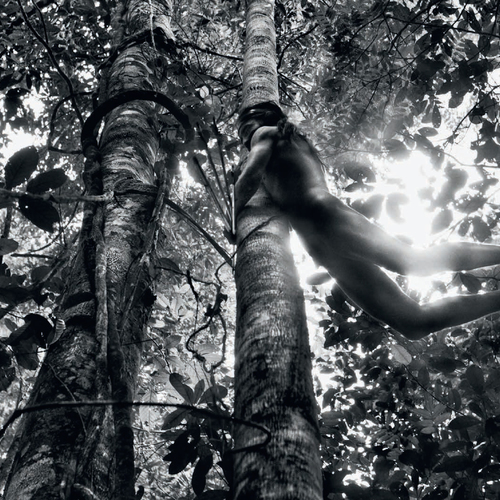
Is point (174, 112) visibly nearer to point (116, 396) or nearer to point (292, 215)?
point (292, 215)

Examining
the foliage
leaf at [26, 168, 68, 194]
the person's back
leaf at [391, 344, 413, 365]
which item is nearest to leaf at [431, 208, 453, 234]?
the foliage

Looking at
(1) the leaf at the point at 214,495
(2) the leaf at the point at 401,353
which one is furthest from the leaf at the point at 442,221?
(1) the leaf at the point at 214,495

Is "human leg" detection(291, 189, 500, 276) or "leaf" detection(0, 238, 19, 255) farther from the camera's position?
"human leg" detection(291, 189, 500, 276)

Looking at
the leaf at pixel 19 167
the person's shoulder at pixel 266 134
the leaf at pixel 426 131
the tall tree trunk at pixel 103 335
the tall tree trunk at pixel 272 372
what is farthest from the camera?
the leaf at pixel 426 131

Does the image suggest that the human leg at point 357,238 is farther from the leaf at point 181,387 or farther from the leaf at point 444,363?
the leaf at point 444,363

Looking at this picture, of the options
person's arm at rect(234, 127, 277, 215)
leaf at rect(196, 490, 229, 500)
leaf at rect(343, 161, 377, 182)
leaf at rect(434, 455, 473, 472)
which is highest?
leaf at rect(343, 161, 377, 182)

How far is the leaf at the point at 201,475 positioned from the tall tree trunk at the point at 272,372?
1023 mm

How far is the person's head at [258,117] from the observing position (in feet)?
7.64

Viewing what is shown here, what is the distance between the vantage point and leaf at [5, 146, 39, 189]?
1.55 m

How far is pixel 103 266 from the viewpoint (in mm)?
1774

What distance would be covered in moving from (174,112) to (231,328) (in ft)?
14.4

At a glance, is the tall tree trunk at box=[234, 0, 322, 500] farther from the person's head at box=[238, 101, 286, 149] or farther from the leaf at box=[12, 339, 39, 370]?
the leaf at box=[12, 339, 39, 370]

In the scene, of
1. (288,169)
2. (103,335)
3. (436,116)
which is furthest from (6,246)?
(436,116)

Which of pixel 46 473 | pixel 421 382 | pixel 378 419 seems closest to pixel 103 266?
pixel 46 473
